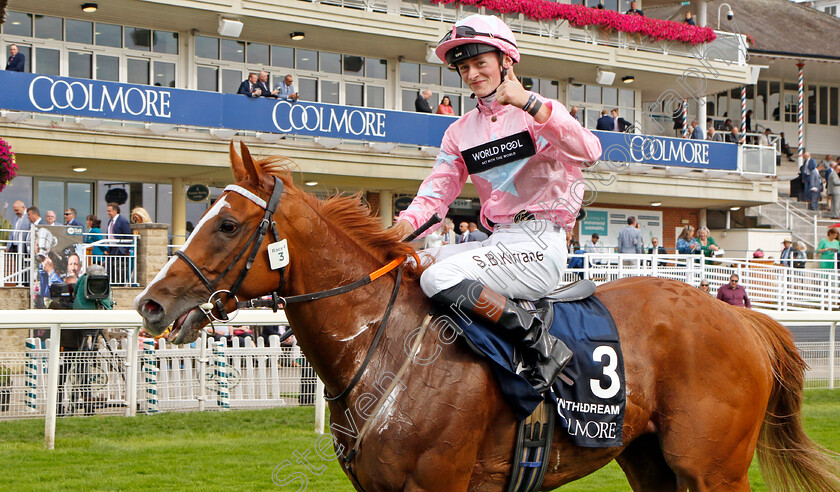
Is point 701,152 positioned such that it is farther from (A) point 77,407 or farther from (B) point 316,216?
(B) point 316,216

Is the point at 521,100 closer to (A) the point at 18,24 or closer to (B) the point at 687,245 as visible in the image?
(B) the point at 687,245

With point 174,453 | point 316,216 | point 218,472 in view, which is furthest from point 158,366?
point 316,216

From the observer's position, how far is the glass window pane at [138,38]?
720 inches

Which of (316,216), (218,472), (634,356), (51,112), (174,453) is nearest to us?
(316,216)

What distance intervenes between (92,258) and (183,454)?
20.5ft

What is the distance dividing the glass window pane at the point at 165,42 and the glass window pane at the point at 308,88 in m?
2.96

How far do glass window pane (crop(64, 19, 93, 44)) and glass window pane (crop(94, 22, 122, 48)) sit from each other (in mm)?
152

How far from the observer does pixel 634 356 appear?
10.7 feet

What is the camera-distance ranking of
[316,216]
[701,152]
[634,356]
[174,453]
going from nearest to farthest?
[316,216], [634,356], [174,453], [701,152]

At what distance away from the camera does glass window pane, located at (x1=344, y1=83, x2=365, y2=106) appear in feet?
68.7

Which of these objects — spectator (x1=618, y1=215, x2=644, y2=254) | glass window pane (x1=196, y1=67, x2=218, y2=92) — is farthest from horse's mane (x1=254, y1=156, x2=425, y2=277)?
glass window pane (x1=196, y1=67, x2=218, y2=92)

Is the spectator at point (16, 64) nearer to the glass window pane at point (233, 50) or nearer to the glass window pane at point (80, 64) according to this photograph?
the glass window pane at point (80, 64)

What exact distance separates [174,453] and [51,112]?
10382 millimetres

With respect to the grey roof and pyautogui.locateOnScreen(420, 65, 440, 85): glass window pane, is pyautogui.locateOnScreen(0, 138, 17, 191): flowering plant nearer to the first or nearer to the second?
pyautogui.locateOnScreen(420, 65, 440, 85): glass window pane
